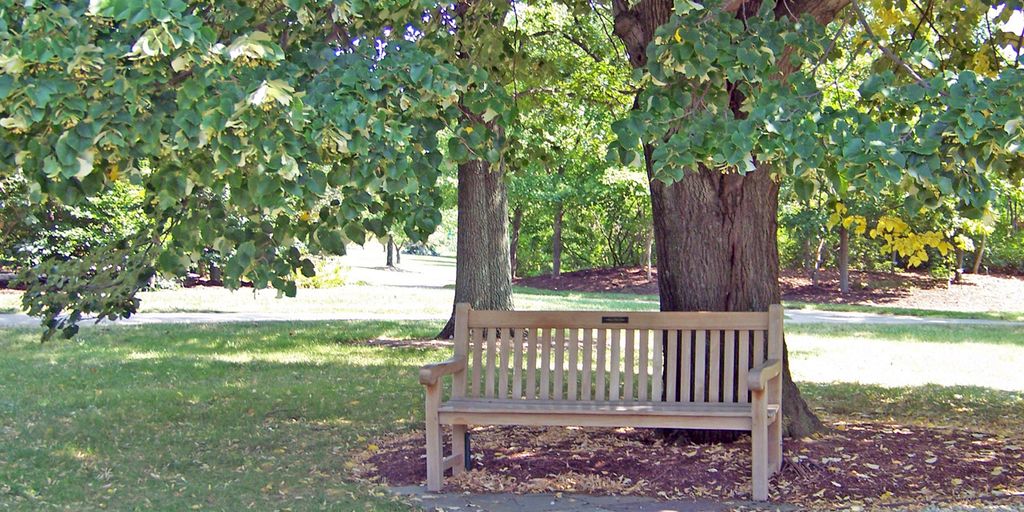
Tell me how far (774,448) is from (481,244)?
7.44m

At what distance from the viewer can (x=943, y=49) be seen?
825cm

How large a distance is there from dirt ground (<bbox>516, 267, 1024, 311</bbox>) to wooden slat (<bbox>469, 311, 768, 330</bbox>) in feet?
64.9

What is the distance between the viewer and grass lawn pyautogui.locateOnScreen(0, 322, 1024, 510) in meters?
5.43

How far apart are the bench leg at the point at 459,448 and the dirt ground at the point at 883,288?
66.6ft

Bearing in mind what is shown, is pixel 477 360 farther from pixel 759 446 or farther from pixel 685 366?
pixel 759 446

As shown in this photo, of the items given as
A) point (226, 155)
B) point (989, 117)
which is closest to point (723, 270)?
point (989, 117)

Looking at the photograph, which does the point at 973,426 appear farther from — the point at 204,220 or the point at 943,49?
the point at 204,220

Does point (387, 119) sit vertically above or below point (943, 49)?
below

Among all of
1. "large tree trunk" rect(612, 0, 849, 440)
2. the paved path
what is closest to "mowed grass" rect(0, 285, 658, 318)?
the paved path

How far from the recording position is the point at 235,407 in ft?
26.4

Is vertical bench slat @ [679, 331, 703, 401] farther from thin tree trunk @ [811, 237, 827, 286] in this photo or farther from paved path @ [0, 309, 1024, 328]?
thin tree trunk @ [811, 237, 827, 286]

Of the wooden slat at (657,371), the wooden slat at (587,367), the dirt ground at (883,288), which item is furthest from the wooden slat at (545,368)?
the dirt ground at (883,288)

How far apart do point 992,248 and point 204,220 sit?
97.3 ft

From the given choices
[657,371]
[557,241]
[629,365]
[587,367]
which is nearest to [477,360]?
[587,367]
